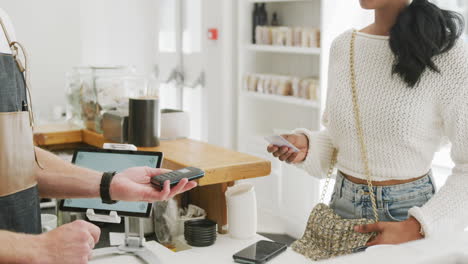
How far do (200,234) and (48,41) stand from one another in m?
3.68

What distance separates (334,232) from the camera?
178cm

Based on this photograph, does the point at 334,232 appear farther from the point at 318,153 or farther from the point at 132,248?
the point at 132,248

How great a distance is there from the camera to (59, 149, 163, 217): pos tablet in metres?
1.86

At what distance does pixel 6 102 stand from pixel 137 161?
2.13ft

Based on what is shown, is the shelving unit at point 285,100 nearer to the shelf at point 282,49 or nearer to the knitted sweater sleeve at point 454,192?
the shelf at point 282,49

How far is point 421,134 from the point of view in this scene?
5.73 ft

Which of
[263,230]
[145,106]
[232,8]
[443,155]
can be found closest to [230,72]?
[232,8]

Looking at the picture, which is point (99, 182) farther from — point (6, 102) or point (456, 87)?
point (456, 87)

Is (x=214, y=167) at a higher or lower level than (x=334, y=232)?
higher

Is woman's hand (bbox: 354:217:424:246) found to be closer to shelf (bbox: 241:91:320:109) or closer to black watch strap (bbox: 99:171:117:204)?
black watch strap (bbox: 99:171:117:204)

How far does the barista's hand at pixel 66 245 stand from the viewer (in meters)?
1.16

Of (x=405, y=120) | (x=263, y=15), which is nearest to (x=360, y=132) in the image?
(x=405, y=120)

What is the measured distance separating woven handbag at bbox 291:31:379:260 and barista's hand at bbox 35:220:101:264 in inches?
33.2

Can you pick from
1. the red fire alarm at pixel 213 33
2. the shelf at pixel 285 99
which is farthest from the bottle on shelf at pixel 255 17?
the shelf at pixel 285 99
